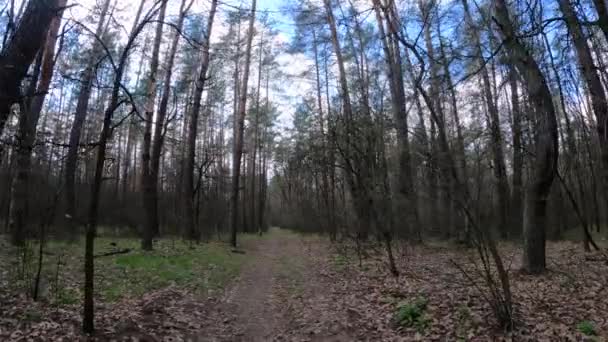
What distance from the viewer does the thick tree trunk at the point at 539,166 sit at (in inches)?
247

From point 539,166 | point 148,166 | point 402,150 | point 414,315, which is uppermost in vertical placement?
point 402,150

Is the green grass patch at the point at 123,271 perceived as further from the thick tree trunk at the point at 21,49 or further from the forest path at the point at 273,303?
the thick tree trunk at the point at 21,49

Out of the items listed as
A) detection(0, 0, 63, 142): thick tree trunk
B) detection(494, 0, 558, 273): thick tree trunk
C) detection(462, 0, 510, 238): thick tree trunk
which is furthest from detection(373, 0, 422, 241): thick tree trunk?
detection(0, 0, 63, 142): thick tree trunk

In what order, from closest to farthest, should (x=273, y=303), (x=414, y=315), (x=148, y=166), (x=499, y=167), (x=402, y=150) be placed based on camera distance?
(x=414, y=315)
(x=273, y=303)
(x=148, y=166)
(x=402, y=150)
(x=499, y=167)

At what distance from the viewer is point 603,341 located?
3.83m

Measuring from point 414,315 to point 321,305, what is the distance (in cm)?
172

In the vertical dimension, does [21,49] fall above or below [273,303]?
above

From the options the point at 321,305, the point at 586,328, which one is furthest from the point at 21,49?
the point at 586,328

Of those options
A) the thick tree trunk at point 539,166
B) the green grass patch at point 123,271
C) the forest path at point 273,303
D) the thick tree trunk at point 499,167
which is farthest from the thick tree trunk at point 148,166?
the thick tree trunk at point 499,167

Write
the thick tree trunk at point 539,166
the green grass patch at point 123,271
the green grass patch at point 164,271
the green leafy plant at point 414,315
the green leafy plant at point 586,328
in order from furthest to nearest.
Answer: the green grass patch at point 164,271
the thick tree trunk at point 539,166
the green grass patch at point 123,271
the green leafy plant at point 414,315
the green leafy plant at point 586,328

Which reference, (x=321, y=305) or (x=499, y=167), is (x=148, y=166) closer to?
(x=321, y=305)

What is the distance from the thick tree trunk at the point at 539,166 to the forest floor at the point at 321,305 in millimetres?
438

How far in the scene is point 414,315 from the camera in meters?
5.09

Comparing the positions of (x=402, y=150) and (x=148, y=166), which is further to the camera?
(x=402, y=150)
